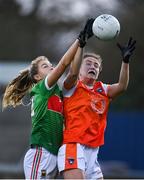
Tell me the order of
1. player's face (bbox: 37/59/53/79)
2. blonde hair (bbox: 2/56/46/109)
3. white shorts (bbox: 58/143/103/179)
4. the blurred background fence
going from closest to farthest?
white shorts (bbox: 58/143/103/179), player's face (bbox: 37/59/53/79), blonde hair (bbox: 2/56/46/109), the blurred background fence

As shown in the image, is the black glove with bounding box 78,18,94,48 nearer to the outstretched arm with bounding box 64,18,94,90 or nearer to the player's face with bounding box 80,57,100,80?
the outstretched arm with bounding box 64,18,94,90

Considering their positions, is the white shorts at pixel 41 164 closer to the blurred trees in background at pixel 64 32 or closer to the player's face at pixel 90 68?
the player's face at pixel 90 68

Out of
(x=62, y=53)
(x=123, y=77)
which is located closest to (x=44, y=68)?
(x=123, y=77)

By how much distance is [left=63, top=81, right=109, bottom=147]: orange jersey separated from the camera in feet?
25.7

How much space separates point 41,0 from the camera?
28.3 metres

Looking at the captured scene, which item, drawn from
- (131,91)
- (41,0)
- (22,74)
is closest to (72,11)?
(41,0)

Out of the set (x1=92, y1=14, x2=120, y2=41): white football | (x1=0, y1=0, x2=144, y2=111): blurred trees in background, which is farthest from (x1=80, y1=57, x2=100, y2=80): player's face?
(x1=0, y1=0, x2=144, y2=111): blurred trees in background

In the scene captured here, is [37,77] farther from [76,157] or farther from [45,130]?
[76,157]

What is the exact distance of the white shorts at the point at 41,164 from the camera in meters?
7.89

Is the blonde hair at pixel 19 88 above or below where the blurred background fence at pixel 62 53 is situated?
below

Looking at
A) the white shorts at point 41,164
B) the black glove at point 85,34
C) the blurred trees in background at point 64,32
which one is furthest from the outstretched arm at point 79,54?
the blurred trees in background at point 64,32

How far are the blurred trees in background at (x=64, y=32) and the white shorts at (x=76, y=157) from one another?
50.2ft

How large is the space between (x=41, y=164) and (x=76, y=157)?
14.5 inches

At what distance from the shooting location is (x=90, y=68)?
800 centimetres
